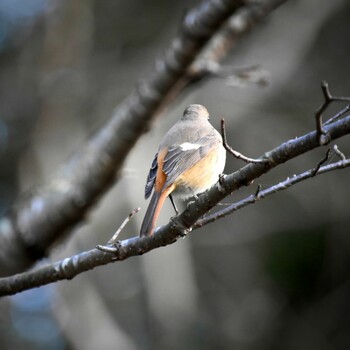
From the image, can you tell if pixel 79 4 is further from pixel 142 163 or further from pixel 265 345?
pixel 265 345

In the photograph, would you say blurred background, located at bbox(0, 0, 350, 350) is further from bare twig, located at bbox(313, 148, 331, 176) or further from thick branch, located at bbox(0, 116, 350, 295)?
bare twig, located at bbox(313, 148, 331, 176)

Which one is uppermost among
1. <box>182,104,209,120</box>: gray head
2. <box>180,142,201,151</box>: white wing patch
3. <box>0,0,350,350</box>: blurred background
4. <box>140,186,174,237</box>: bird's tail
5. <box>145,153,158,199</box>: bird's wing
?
<box>0,0,350,350</box>: blurred background

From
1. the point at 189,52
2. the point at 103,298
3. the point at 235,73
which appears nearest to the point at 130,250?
the point at 189,52

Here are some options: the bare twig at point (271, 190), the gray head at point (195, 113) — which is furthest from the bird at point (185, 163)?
the bare twig at point (271, 190)

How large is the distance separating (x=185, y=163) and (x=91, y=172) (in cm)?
167

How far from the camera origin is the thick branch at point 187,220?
2719mm

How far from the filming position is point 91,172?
5.65m

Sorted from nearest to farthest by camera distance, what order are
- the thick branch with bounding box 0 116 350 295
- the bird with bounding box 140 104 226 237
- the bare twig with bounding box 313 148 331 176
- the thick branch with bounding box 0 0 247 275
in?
the thick branch with bounding box 0 116 350 295 → the bare twig with bounding box 313 148 331 176 → the bird with bounding box 140 104 226 237 → the thick branch with bounding box 0 0 247 275

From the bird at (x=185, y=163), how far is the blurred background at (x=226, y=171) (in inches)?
156

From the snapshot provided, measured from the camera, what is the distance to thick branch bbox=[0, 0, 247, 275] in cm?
502

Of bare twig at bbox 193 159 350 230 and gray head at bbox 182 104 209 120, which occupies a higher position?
gray head at bbox 182 104 209 120

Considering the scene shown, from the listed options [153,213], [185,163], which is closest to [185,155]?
[185,163]

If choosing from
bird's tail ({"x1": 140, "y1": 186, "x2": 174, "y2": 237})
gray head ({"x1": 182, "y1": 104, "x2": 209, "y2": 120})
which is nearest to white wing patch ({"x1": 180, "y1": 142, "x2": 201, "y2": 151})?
bird's tail ({"x1": 140, "y1": 186, "x2": 174, "y2": 237})

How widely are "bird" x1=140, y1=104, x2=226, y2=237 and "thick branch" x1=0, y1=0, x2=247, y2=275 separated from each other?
602mm
